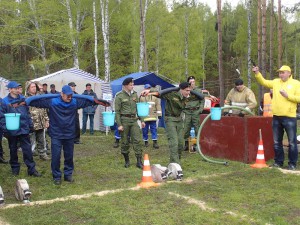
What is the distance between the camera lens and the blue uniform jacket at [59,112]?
257 inches

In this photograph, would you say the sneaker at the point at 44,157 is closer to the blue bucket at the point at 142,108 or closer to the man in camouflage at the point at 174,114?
the blue bucket at the point at 142,108

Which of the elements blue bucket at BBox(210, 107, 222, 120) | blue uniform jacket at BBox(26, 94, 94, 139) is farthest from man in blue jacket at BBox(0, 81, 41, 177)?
blue bucket at BBox(210, 107, 222, 120)

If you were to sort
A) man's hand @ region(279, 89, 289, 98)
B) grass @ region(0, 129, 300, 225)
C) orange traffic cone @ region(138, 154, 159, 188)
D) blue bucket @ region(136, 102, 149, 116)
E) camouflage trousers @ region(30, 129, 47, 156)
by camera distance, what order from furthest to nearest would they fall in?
1. camouflage trousers @ region(30, 129, 47, 156)
2. blue bucket @ region(136, 102, 149, 116)
3. man's hand @ region(279, 89, 289, 98)
4. orange traffic cone @ region(138, 154, 159, 188)
5. grass @ region(0, 129, 300, 225)

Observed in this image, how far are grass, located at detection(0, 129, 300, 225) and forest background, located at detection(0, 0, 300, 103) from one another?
556 inches

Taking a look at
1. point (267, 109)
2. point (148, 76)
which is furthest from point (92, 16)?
point (267, 109)

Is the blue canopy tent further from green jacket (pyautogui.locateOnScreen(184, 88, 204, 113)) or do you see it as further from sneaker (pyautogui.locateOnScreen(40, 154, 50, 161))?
sneaker (pyautogui.locateOnScreen(40, 154, 50, 161))

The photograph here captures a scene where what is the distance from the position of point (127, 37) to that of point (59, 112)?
26.8 metres

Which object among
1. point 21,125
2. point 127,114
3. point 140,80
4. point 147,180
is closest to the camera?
point 147,180

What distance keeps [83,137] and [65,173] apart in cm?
660

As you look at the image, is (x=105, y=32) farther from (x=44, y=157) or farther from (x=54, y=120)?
(x=54, y=120)

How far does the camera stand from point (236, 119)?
8438 millimetres

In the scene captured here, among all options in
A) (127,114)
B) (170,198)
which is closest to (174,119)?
(127,114)

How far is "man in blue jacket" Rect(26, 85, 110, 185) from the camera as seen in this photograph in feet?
21.4

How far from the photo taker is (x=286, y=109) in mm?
7660
